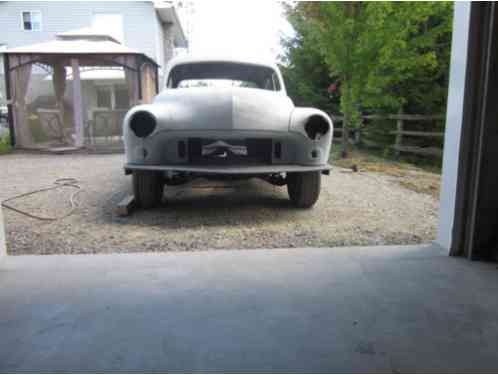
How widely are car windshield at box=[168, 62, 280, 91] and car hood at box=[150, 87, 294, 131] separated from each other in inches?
46.2

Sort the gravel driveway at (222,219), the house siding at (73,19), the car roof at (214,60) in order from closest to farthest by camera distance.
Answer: the gravel driveway at (222,219)
the car roof at (214,60)
the house siding at (73,19)

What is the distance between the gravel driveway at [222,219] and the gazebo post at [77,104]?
16.2ft

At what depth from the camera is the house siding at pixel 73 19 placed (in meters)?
17.1

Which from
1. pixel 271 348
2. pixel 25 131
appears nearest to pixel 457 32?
pixel 271 348

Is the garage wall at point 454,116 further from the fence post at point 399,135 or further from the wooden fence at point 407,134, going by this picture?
the fence post at point 399,135

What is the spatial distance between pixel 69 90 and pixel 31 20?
5741mm

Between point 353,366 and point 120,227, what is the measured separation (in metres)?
2.67

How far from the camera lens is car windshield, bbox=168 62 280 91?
5211 mm

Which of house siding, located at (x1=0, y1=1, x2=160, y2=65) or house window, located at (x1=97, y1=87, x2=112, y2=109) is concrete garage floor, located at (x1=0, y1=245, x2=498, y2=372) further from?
house window, located at (x1=97, y1=87, x2=112, y2=109)

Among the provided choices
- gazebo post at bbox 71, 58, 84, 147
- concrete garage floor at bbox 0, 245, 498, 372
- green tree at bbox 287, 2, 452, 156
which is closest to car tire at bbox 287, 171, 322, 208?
concrete garage floor at bbox 0, 245, 498, 372

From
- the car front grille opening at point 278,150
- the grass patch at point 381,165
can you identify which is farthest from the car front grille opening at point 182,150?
the grass patch at point 381,165

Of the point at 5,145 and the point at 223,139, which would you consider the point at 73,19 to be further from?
the point at 223,139

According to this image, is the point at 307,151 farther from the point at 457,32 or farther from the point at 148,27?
the point at 148,27

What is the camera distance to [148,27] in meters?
17.4
